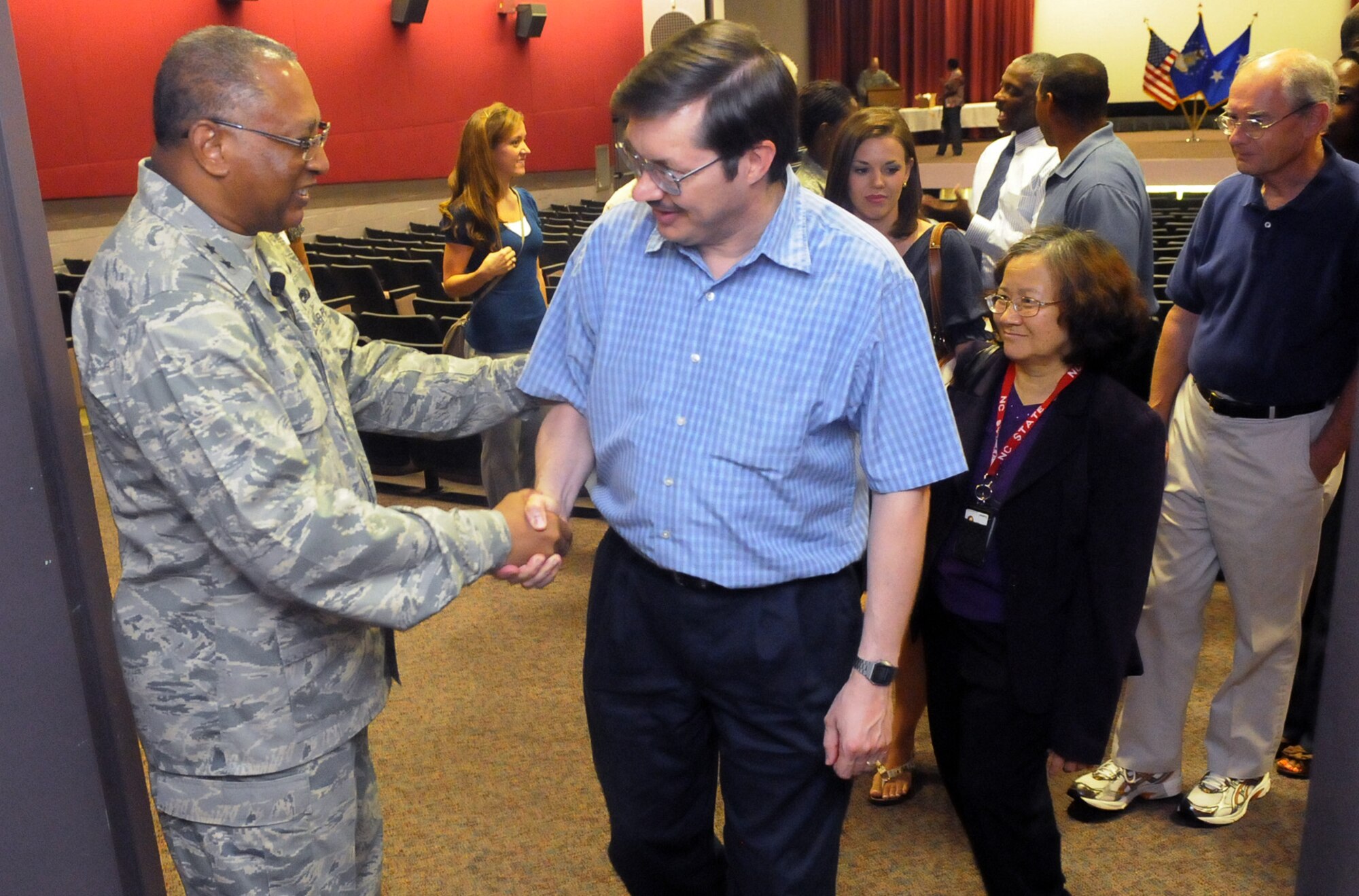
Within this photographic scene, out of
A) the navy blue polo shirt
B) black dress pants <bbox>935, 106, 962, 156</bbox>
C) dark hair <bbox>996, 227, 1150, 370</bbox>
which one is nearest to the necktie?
the navy blue polo shirt

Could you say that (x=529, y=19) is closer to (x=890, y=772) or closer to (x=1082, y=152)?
(x=1082, y=152)

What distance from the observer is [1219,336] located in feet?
8.50

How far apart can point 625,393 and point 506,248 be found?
2.42 meters

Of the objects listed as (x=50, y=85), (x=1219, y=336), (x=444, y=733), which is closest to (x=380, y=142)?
(x=50, y=85)

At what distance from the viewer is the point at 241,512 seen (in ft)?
4.70

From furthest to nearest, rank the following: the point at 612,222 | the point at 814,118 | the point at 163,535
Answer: the point at 814,118, the point at 612,222, the point at 163,535

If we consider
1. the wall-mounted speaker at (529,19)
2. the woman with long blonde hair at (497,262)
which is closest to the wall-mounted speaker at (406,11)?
the wall-mounted speaker at (529,19)

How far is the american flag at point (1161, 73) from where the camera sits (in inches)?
671

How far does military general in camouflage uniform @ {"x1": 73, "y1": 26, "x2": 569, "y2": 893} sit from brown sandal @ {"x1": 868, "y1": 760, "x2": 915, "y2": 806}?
1456 millimetres

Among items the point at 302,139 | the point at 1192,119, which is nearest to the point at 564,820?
the point at 302,139

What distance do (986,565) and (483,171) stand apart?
2.66 m

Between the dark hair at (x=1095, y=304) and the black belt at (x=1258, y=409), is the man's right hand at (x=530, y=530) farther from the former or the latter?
the black belt at (x=1258, y=409)

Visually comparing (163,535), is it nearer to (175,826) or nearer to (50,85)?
(175,826)

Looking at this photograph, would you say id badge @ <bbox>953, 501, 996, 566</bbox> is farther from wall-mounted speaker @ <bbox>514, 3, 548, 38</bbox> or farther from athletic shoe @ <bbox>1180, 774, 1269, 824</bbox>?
wall-mounted speaker @ <bbox>514, 3, 548, 38</bbox>
